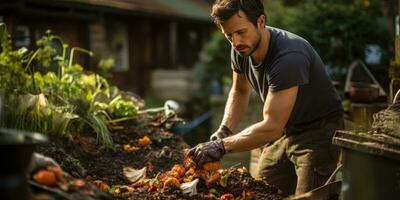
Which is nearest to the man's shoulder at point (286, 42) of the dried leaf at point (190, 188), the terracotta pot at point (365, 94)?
the dried leaf at point (190, 188)

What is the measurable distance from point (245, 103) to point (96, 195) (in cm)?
202

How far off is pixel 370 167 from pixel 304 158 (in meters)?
1.20

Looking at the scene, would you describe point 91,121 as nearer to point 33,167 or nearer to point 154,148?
point 154,148

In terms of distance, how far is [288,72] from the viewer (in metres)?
3.48

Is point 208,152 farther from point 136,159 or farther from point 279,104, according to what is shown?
point 136,159

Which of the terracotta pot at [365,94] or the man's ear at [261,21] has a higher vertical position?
the man's ear at [261,21]

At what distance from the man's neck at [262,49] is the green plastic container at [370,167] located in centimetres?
98

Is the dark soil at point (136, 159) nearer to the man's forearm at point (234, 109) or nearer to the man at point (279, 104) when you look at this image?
the man at point (279, 104)

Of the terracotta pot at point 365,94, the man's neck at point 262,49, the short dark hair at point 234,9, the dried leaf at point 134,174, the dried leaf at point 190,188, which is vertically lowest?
the dried leaf at point 134,174

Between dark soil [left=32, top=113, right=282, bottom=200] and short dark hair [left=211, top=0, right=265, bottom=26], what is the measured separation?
957 mm

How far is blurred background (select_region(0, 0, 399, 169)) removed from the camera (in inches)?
332

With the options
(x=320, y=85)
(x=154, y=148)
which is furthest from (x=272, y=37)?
(x=154, y=148)

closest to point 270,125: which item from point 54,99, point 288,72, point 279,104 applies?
point 279,104

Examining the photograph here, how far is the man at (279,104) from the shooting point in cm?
344
